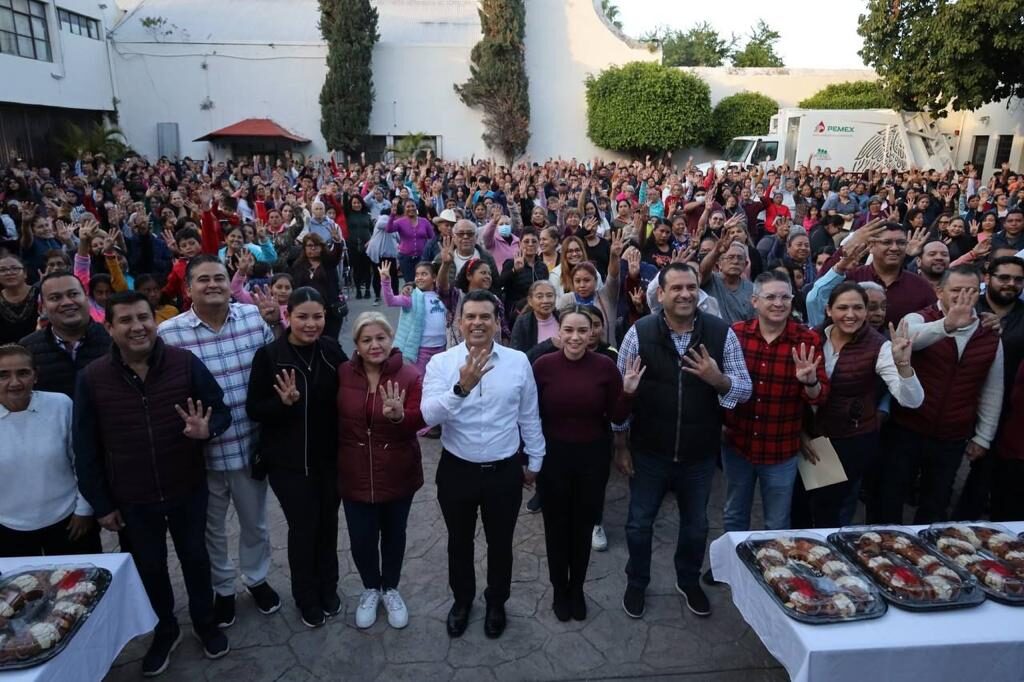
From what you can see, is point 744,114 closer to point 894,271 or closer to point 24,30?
point 894,271

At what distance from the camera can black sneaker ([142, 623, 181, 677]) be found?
3055 mm

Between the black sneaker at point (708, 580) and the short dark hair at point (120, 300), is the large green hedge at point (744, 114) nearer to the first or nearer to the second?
the black sneaker at point (708, 580)

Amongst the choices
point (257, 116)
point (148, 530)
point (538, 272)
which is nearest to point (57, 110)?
point (257, 116)

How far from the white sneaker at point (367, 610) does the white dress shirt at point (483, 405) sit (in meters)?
1.00

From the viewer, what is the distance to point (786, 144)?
17.7 m

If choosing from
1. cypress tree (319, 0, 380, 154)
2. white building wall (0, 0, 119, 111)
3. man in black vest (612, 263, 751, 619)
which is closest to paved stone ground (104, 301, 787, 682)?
man in black vest (612, 263, 751, 619)

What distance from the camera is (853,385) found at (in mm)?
3283

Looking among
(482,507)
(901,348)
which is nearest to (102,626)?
(482,507)

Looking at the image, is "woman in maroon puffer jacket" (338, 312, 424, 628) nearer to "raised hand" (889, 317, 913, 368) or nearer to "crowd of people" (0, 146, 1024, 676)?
"crowd of people" (0, 146, 1024, 676)

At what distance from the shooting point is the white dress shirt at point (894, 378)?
3.10 m

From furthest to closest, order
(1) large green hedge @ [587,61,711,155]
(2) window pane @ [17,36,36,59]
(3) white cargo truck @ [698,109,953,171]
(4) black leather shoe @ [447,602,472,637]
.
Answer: (1) large green hedge @ [587,61,711,155] < (3) white cargo truck @ [698,109,953,171] < (2) window pane @ [17,36,36,59] < (4) black leather shoe @ [447,602,472,637]

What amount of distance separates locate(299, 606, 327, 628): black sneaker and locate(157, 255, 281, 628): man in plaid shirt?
309mm

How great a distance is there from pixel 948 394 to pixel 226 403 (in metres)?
3.76

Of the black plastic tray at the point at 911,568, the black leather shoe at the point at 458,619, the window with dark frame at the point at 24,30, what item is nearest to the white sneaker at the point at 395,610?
the black leather shoe at the point at 458,619
